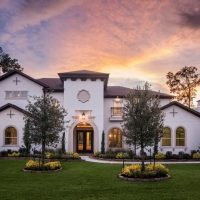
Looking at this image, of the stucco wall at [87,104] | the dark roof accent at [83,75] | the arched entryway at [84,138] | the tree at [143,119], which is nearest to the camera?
the tree at [143,119]

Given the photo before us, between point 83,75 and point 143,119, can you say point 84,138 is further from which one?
point 143,119

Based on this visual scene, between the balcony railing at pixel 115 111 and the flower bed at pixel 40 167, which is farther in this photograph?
the balcony railing at pixel 115 111

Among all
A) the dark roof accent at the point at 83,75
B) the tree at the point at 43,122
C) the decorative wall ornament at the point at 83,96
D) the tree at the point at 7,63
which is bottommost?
the tree at the point at 43,122

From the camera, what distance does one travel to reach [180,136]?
33.3 m

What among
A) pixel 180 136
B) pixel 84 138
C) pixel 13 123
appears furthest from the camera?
pixel 84 138

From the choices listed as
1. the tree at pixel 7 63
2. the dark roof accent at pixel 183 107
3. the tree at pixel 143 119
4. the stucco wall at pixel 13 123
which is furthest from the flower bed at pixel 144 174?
the tree at pixel 7 63

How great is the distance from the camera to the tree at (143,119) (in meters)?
19.3

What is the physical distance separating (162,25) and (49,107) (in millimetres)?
10547

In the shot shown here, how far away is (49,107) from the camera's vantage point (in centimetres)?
2250

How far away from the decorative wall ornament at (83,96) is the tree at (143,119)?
14713mm

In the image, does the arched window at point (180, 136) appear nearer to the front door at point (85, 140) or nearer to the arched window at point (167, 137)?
the arched window at point (167, 137)

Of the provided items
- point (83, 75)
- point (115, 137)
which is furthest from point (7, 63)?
point (115, 137)

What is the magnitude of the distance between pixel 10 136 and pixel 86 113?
7.94 m

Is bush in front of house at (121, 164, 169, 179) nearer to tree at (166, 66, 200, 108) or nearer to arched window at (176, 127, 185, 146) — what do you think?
arched window at (176, 127, 185, 146)
